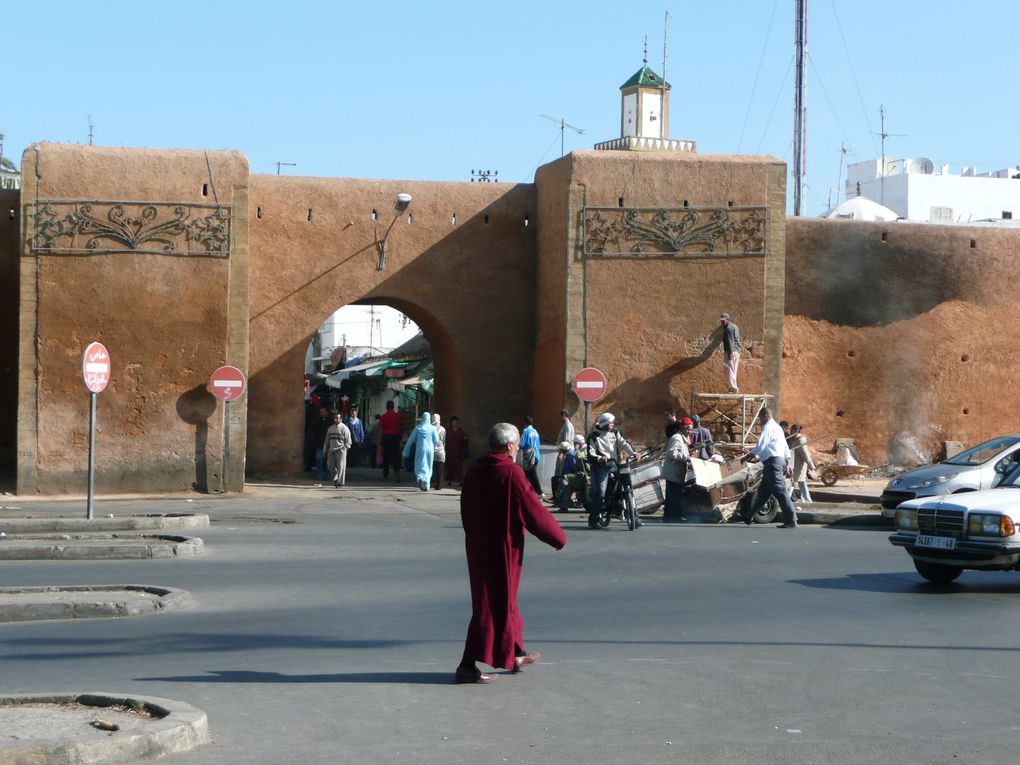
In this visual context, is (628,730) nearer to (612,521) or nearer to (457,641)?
(457,641)

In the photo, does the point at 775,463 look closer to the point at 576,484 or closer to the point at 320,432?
the point at 576,484

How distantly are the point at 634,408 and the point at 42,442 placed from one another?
11.0m

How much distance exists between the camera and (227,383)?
24.4 meters

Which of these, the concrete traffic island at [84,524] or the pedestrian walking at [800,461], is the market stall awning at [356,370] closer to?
the pedestrian walking at [800,461]

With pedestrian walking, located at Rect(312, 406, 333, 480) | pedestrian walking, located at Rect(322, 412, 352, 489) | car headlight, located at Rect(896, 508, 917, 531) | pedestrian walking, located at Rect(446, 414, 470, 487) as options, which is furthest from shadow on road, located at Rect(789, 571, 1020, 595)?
pedestrian walking, located at Rect(312, 406, 333, 480)

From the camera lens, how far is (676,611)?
35.8 feet

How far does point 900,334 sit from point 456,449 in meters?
10.00

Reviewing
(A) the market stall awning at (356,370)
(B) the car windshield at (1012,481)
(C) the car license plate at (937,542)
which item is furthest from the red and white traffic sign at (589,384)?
(A) the market stall awning at (356,370)

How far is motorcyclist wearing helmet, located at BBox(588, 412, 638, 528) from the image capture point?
18766mm

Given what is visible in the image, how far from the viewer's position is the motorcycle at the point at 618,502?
18.7 m

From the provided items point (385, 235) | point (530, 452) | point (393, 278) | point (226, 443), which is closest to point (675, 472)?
point (530, 452)

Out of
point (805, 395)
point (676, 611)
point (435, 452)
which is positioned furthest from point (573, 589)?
point (805, 395)

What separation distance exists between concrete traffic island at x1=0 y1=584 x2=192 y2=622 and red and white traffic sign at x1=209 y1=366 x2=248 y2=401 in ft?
42.7

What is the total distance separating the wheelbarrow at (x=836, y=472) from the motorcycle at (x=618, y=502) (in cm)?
911
